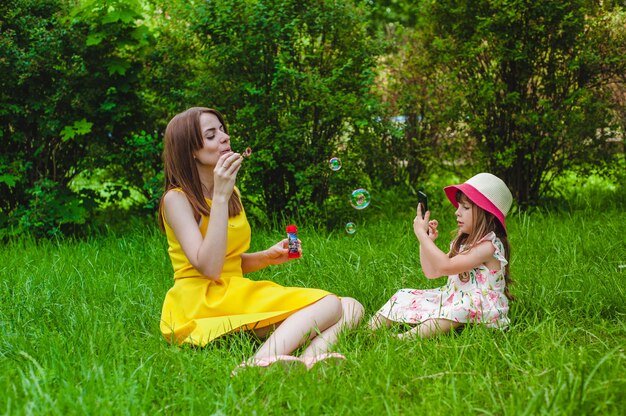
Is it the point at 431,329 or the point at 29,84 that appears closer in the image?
the point at 431,329

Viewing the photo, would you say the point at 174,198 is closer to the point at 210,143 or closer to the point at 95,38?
the point at 210,143

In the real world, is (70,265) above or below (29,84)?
below

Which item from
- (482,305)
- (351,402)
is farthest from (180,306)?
(482,305)

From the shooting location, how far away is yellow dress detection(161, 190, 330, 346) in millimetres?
3027

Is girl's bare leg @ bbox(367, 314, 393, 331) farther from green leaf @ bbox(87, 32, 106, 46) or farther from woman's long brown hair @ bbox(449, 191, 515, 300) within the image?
green leaf @ bbox(87, 32, 106, 46)

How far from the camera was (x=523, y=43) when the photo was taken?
6137mm

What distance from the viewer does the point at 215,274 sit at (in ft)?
9.96

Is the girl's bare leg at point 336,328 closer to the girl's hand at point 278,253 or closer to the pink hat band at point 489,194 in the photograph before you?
the girl's hand at point 278,253

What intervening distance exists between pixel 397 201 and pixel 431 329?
3673mm

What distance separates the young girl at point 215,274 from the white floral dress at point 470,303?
23 centimetres

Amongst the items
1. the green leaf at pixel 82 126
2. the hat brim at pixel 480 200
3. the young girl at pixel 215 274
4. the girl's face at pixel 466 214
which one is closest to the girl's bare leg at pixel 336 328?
the young girl at pixel 215 274

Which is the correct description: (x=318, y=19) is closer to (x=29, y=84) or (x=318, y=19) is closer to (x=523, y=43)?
(x=523, y=43)

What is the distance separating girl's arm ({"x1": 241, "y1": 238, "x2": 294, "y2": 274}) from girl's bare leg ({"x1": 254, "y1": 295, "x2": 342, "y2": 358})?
0.36 m

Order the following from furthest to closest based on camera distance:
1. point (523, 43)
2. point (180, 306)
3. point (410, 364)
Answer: point (523, 43), point (180, 306), point (410, 364)
